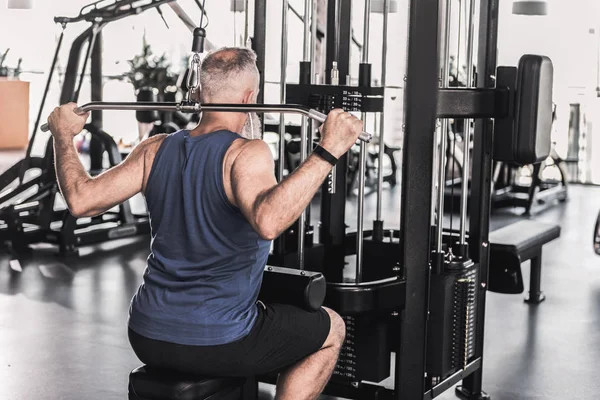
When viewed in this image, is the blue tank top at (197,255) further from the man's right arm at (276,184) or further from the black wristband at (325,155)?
the black wristband at (325,155)

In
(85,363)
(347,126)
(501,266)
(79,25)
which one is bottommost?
(85,363)

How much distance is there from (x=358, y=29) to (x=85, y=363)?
607 cm

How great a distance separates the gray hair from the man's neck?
4 cm

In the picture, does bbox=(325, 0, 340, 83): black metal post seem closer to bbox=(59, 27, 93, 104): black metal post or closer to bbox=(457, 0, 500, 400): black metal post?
bbox=(457, 0, 500, 400): black metal post

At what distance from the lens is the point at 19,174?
18.9 ft

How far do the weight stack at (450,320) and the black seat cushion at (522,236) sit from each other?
0.90m

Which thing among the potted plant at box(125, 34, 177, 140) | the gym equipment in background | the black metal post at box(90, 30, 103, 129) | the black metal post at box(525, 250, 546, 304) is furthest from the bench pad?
the potted plant at box(125, 34, 177, 140)

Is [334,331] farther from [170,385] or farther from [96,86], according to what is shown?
[96,86]

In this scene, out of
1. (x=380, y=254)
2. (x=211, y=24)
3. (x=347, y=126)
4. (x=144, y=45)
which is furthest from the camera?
(x=211, y=24)

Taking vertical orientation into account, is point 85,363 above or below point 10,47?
below

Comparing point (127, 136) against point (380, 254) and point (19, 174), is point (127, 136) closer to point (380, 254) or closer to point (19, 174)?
point (19, 174)

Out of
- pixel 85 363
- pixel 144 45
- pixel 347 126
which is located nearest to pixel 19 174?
pixel 144 45

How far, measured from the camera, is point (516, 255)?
12.2 feet

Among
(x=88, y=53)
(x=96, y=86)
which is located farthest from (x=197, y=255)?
(x=96, y=86)
